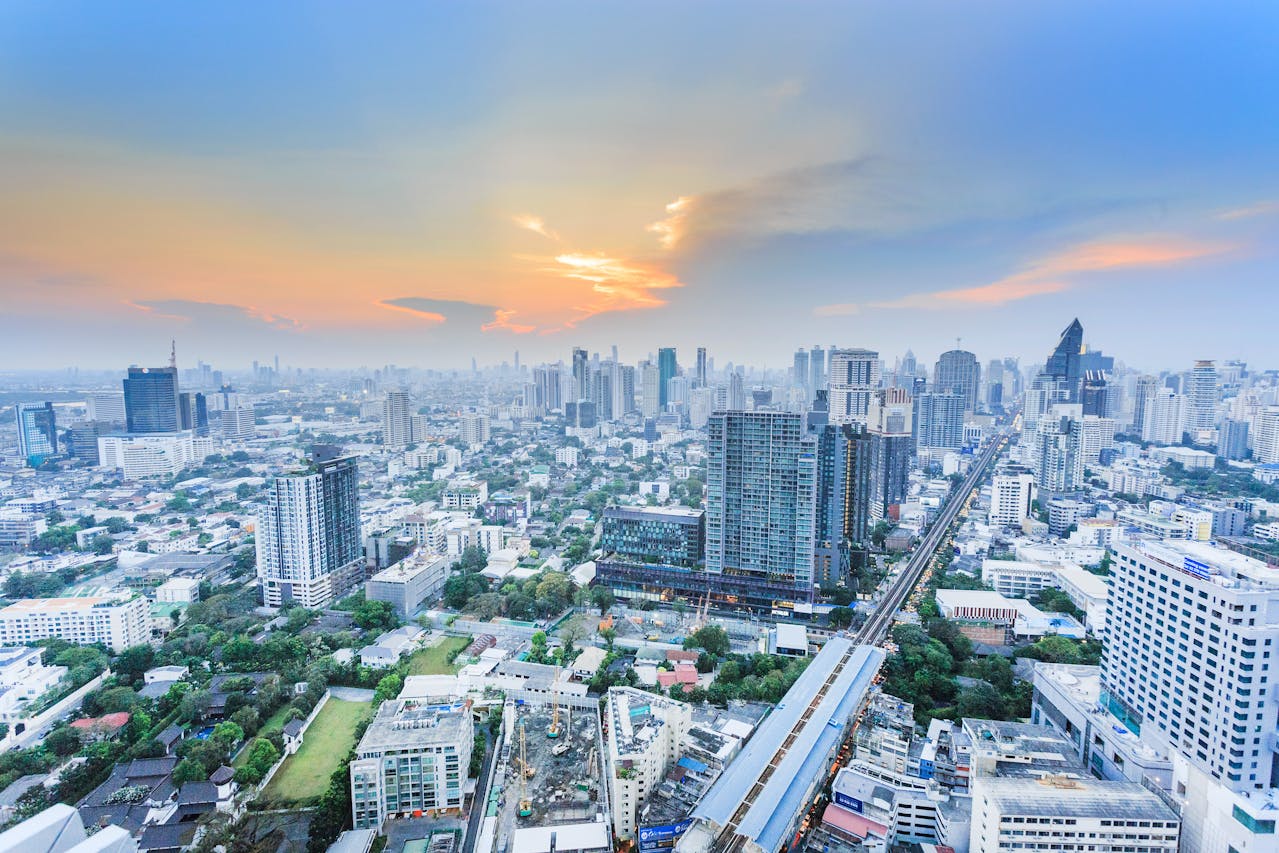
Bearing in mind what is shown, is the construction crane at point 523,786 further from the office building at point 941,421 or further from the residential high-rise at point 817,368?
the residential high-rise at point 817,368

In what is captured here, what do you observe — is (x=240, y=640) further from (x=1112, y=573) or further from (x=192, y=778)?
(x=1112, y=573)

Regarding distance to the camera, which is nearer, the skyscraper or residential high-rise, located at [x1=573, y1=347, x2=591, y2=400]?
the skyscraper

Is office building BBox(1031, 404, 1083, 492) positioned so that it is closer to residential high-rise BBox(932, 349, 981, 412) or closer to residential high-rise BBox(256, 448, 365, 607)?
residential high-rise BBox(932, 349, 981, 412)

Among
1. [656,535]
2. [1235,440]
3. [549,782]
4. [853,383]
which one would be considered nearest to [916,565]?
[656,535]

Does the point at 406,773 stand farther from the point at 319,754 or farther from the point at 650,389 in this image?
the point at 650,389

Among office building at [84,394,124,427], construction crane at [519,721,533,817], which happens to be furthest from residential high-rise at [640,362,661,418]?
construction crane at [519,721,533,817]

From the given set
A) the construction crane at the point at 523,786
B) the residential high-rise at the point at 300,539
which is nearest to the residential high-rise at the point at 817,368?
the residential high-rise at the point at 300,539

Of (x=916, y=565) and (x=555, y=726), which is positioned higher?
(x=555, y=726)
